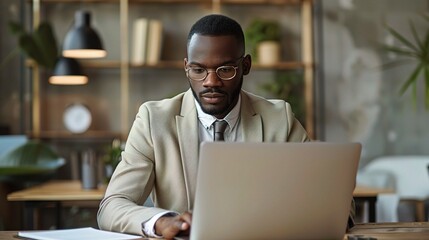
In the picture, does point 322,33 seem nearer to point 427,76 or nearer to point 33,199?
point 427,76

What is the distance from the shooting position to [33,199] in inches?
172

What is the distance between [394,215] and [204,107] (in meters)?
3.25

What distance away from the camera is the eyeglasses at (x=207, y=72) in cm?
226

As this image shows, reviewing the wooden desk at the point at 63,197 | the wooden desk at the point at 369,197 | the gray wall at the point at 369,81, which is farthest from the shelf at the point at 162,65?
the wooden desk at the point at 369,197

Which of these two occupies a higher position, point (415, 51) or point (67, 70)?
point (415, 51)

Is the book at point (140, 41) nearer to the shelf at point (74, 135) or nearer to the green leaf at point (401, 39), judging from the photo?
the shelf at point (74, 135)

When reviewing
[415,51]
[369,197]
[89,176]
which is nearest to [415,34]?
[415,51]

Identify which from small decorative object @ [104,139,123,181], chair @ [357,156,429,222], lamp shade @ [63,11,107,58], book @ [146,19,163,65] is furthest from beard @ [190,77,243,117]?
book @ [146,19,163,65]

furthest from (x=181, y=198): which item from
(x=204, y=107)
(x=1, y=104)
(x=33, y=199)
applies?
(x=1, y=104)

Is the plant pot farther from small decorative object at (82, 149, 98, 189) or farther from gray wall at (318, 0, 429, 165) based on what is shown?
small decorative object at (82, 149, 98, 189)

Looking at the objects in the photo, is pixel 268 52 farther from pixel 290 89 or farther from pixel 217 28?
pixel 217 28

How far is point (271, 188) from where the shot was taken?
178 cm

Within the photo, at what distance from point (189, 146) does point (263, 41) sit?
4156 mm

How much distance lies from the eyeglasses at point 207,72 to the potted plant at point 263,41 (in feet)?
13.7
